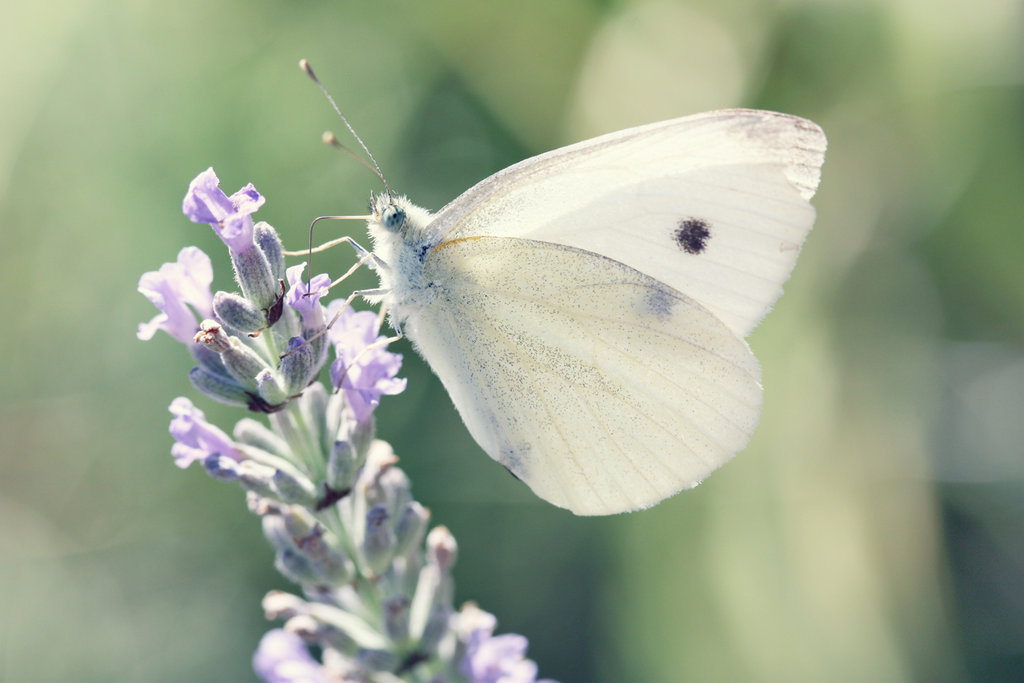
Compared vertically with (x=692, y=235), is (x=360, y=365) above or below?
below

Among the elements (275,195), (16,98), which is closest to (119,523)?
(275,195)

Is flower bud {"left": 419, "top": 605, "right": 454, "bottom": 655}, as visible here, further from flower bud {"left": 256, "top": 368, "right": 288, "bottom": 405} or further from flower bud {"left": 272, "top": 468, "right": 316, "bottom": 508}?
flower bud {"left": 256, "top": 368, "right": 288, "bottom": 405}

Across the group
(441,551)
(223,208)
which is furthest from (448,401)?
(223,208)

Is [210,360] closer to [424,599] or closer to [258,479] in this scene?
[258,479]

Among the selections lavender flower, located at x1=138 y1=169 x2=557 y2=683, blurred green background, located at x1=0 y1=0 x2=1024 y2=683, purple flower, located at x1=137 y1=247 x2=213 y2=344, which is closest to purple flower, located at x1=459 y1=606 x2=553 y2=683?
lavender flower, located at x1=138 y1=169 x2=557 y2=683

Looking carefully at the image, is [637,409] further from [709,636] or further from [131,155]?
[131,155]

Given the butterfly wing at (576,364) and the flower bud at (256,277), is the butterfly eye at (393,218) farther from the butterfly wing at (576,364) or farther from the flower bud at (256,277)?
the flower bud at (256,277)

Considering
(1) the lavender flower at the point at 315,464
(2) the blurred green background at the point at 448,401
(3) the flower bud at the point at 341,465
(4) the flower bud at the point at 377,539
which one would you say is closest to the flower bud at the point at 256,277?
(1) the lavender flower at the point at 315,464
